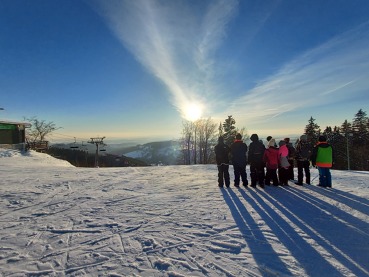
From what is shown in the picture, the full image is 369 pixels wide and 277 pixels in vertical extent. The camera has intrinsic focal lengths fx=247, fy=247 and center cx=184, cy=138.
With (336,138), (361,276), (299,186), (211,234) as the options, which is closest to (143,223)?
(211,234)

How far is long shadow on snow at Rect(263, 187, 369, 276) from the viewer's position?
377cm

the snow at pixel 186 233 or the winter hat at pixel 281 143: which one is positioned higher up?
the winter hat at pixel 281 143

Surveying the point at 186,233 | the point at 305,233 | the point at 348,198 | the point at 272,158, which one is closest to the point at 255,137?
the point at 272,158

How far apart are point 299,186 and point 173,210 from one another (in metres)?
5.33

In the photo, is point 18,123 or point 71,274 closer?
point 71,274

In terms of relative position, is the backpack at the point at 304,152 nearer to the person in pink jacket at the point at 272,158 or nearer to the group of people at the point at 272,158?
the group of people at the point at 272,158

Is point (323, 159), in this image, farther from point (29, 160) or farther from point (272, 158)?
point (29, 160)

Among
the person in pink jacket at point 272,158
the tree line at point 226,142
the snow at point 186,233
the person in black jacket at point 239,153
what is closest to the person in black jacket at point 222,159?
the person in black jacket at point 239,153

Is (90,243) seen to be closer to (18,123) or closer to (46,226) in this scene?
(46,226)

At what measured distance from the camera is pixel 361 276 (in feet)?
10.8

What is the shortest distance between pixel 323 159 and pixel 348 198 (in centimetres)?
172

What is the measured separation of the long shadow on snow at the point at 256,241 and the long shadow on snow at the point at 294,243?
30 centimetres

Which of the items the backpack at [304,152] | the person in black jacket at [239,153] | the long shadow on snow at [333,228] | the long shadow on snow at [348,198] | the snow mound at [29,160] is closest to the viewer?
the long shadow on snow at [333,228]

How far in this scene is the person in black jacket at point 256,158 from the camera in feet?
29.0
